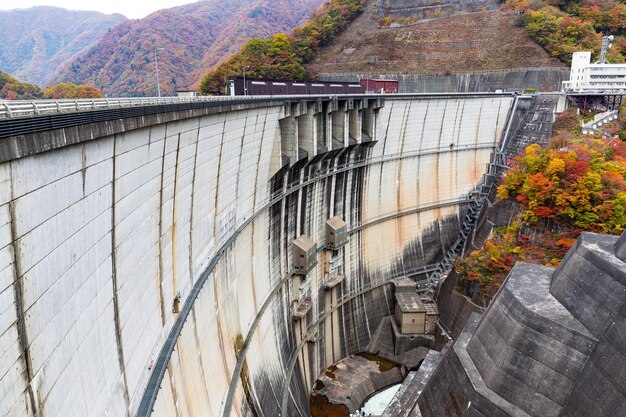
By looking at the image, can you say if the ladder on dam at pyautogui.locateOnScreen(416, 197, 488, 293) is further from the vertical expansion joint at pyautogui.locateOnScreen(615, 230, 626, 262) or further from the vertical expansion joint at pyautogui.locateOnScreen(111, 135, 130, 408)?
the vertical expansion joint at pyautogui.locateOnScreen(111, 135, 130, 408)

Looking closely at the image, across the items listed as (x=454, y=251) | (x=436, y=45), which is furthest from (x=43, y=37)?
(x=454, y=251)

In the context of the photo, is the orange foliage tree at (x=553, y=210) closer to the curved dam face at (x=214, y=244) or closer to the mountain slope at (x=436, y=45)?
the curved dam face at (x=214, y=244)

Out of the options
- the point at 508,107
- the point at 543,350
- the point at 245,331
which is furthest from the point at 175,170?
the point at 508,107

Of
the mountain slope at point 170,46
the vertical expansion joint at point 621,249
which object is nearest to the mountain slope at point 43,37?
the mountain slope at point 170,46

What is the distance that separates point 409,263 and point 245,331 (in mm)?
14491

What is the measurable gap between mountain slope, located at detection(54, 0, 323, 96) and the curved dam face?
4426cm

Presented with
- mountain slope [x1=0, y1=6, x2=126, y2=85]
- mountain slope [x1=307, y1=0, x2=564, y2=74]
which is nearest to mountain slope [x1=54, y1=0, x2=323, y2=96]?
mountain slope [x1=0, y1=6, x2=126, y2=85]

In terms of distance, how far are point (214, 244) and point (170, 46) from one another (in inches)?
3051

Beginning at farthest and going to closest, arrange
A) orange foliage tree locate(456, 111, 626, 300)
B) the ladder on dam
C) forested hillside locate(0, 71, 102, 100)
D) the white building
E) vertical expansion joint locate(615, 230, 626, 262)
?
the white building < forested hillside locate(0, 71, 102, 100) < the ladder on dam < orange foliage tree locate(456, 111, 626, 300) < vertical expansion joint locate(615, 230, 626, 262)

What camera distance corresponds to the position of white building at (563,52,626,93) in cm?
3388

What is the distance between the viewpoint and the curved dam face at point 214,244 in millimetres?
5398

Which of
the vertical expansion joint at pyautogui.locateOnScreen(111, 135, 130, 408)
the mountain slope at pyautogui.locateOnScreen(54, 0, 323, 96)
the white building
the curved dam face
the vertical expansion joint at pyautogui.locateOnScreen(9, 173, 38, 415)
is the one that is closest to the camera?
the vertical expansion joint at pyautogui.locateOnScreen(9, 173, 38, 415)

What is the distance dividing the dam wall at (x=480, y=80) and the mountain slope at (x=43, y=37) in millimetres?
79062

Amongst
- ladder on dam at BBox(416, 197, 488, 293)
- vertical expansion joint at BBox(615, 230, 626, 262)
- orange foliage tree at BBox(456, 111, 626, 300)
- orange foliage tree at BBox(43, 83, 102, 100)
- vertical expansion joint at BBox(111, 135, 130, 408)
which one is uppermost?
orange foliage tree at BBox(43, 83, 102, 100)
